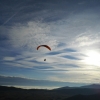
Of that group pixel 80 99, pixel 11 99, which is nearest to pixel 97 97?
pixel 80 99

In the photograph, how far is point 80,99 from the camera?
12069 cm

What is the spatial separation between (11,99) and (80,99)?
231 ft

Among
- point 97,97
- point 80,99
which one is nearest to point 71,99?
point 80,99

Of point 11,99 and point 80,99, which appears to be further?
point 11,99

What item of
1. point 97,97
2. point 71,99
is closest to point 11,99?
point 71,99

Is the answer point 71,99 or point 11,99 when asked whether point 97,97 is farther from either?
point 11,99

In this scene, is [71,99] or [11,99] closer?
[71,99]

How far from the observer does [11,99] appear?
524ft

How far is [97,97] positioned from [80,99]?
51.0 feet

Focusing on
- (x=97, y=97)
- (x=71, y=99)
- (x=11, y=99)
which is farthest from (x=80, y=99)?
(x=11, y=99)

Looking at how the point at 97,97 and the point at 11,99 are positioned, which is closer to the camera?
the point at 97,97

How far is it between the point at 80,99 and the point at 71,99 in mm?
6356

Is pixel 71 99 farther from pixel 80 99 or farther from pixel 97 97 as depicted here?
pixel 97 97

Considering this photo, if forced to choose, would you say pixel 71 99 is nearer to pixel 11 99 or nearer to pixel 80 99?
pixel 80 99
